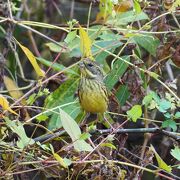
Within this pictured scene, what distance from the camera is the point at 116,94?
3191mm

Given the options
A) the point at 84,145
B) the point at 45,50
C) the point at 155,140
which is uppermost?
the point at 84,145

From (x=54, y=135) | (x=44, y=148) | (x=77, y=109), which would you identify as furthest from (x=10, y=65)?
(x=44, y=148)

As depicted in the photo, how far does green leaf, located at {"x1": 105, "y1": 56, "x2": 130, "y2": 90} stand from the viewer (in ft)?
10.2

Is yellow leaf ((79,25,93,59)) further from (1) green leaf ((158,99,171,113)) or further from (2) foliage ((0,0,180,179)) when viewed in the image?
(1) green leaf ((158,99,171,113))

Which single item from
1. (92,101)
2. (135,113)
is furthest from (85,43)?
(92,101)

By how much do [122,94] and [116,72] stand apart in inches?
4.3

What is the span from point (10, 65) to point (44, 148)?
150 cm

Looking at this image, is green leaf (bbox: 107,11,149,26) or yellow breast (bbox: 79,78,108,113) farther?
green leaf (bbox: 107,11,149,26)

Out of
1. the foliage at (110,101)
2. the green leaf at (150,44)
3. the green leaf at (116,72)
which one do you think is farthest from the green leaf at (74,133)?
the green leaf at (150,44)

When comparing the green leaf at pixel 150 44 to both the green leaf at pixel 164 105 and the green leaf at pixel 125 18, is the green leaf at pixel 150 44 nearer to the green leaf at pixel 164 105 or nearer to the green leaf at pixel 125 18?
the green leaf at pixel 125 18

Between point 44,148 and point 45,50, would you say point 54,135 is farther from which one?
point 45,50

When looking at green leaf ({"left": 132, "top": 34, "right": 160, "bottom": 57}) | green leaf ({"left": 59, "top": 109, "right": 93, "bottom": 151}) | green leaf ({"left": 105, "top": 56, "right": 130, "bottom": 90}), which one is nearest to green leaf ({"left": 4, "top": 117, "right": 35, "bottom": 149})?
green leaf ({"left": 59, "top": 109, "right": 93, "bottom": 151})

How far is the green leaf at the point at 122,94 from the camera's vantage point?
3.14 m

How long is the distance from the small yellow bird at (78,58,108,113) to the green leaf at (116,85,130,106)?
0.07 m
